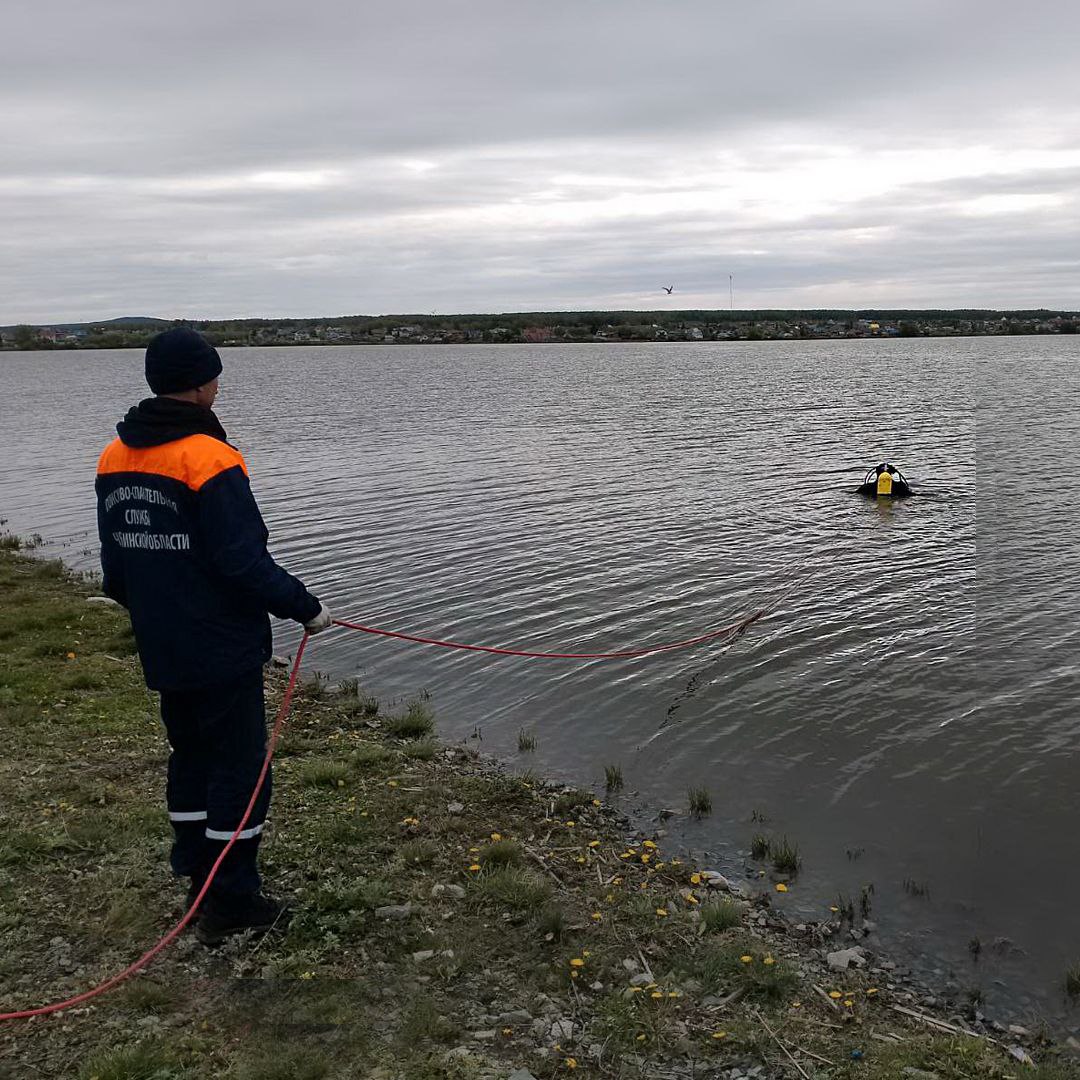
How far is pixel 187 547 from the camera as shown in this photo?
5422mm

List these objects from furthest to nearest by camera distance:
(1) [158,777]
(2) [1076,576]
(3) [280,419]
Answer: (3) [280,419] < (2) [1076,576] < (1) [158,777]

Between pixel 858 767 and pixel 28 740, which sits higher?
pixel 28 740

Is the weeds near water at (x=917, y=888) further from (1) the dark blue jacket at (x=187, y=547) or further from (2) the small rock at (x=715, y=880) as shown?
(1) the dark blue jacket at (x=187, y=547)

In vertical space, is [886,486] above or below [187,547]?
below

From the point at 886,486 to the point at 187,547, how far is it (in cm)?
2098

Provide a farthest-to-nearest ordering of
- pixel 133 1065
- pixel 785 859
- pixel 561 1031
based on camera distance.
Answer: pixel 785 859, pixel 561 1031, pixel 133 1065

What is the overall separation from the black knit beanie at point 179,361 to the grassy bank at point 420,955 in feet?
10.7

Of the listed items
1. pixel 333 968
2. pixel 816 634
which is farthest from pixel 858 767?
pixel 333 968

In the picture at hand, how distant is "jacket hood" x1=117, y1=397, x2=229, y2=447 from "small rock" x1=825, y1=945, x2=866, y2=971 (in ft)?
17.1

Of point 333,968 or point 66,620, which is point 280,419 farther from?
point 333,968

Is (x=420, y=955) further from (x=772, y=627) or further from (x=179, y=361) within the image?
(x=772, y=627)

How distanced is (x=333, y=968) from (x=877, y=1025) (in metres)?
3.15

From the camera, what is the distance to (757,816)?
29.2ft

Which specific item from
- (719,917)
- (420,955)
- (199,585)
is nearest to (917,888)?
(719,917)
